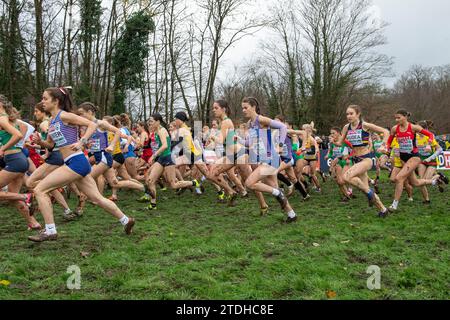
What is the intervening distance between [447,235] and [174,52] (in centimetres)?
2777

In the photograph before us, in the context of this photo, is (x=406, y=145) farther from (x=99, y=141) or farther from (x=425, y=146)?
(x=99, y=141)

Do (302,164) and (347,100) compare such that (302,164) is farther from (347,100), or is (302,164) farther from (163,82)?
(347,100)

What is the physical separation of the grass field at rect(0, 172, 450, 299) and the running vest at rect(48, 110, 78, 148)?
4.73 feet

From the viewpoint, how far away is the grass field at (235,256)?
14.0ft

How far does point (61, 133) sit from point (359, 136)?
18.6 ft

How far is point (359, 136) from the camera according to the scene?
8.95 metres

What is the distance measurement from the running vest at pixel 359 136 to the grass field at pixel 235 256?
1405 mm

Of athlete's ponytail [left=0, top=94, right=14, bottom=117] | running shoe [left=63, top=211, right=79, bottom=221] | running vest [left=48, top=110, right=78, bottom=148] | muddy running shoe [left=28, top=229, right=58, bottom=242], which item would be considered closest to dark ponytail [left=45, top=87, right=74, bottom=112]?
running vest [left=48, top=110, right=78, bottom=148]

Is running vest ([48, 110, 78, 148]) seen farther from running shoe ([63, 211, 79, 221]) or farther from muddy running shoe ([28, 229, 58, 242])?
running shoe ([63, 211, 79, 221])

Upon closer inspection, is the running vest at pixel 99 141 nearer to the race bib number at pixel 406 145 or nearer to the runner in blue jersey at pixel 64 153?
the runner in blue jersey at pixel 64 153

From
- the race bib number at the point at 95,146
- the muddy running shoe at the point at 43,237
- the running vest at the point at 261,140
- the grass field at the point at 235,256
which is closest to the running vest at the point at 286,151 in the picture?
the grass field at the point at 235,256

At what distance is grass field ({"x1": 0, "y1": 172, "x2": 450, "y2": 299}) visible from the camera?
428 centimetres
